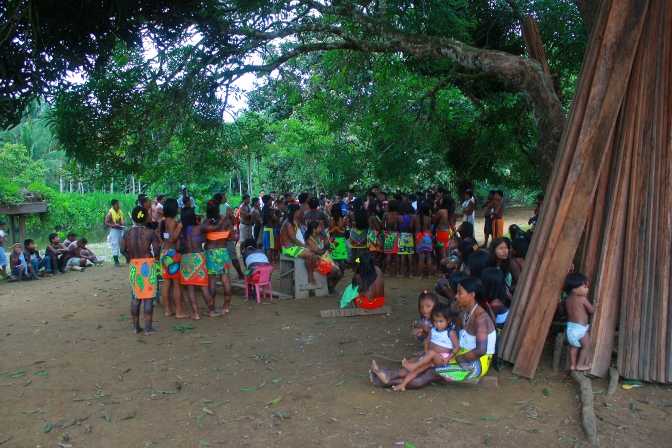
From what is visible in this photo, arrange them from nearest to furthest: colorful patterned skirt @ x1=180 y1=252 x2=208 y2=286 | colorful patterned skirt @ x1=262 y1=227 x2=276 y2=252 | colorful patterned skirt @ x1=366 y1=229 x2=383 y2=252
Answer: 1. colorful patterned skirt @ x1=180 y1=252 x2=208 y2=286
2. colorful patterned skirt @ x1=366 y1=229 x2=383 y2=252
3. colorful patterned skirt @ x1=262 y1=227 x2=276 y2=252

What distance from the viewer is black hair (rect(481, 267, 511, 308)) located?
19.3 ft

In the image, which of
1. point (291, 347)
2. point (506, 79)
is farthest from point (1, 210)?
point (506, 79)

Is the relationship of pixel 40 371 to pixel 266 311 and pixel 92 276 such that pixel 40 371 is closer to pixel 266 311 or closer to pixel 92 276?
pixel 266 311

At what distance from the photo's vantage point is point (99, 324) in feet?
27.6

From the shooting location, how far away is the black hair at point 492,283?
5.89 m

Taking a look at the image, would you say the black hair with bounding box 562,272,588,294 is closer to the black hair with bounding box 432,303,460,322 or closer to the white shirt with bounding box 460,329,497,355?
the white shirt with bounding box 460,329,497,355

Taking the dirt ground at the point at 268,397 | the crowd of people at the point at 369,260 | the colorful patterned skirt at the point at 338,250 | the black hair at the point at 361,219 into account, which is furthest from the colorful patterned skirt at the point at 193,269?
the black hair at the point at 361,219

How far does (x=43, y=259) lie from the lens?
13.4 m

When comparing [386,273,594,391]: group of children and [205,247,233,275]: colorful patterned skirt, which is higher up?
[205,247,233,275]: colorful patterned skirt

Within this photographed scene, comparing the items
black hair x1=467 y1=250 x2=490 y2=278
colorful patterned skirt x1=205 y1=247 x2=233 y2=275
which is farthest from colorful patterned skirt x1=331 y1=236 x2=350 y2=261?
black hair x1=467 y1=250 x2=490 y2=278

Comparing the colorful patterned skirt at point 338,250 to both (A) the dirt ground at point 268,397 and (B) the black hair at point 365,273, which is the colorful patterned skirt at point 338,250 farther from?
(A) the dirt ground at point 268,397

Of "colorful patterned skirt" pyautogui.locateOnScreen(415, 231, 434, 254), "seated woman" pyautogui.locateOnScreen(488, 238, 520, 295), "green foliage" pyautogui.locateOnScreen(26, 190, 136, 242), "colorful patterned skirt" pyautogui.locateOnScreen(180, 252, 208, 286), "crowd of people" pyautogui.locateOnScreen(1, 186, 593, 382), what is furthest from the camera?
"green foliage" pyautogui.locateOnScreen(26, 190, 136, 242)

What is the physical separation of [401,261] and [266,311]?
3668 mm

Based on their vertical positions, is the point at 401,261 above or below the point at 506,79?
below
